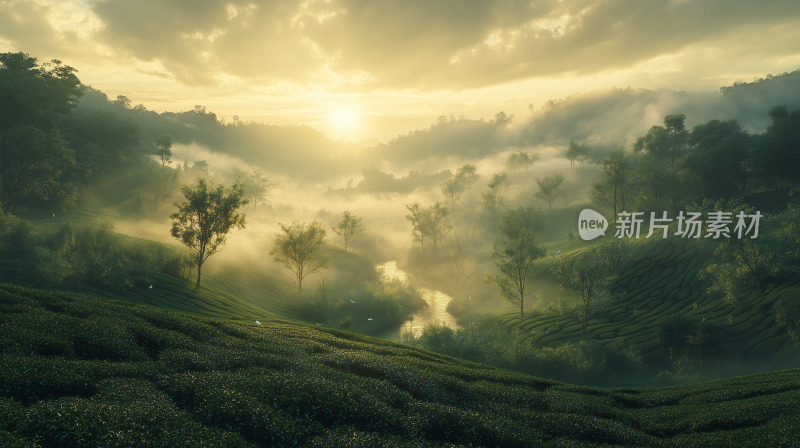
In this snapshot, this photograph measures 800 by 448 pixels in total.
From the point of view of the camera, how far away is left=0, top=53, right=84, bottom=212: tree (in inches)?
2773

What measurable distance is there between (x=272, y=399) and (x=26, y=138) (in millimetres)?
87208

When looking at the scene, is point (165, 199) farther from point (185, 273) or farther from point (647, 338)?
point (647, 338)

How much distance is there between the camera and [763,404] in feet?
77.8

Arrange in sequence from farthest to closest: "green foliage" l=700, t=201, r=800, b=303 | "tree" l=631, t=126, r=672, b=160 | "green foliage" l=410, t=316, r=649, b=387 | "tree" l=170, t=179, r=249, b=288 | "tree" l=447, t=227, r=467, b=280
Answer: "tree" l=631, t=126, r=672, b=160, "tree" l=447, t=227, r=467, b=280, "tree" l=170, t=179, r=249, b=288, "green foliage" l=700, t=201, r=800, b=303, "green foliage" l=410, t=316, r=649, b=387

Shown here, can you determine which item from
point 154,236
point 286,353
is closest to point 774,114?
point 286,353

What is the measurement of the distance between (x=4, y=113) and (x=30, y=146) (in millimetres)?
6939

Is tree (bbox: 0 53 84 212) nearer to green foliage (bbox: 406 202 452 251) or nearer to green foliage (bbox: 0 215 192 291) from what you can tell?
green foliage (bbox: 0 215 192 291)

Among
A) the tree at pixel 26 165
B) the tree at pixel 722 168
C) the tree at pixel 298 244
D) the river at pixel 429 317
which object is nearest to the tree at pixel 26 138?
the tree at pixel 26 165

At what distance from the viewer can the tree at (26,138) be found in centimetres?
7044

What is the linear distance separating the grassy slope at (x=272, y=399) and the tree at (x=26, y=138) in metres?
59.6

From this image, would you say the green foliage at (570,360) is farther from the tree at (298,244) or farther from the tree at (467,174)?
the tree at (467,174)

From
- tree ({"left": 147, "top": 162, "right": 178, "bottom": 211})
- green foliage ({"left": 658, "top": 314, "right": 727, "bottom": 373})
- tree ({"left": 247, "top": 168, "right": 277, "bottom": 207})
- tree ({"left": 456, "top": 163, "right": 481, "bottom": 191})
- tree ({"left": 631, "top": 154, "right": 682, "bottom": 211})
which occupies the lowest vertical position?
green foliage ({"left": 658, "top": 314, "right": 727, "bottom": 373})

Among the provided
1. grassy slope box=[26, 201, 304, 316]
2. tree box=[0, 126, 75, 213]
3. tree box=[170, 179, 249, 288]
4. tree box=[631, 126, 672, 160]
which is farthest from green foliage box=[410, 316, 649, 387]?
tree box=[631, 126, 672, 160]

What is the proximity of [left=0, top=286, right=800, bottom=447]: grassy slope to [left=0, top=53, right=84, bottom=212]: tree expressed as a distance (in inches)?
2345
